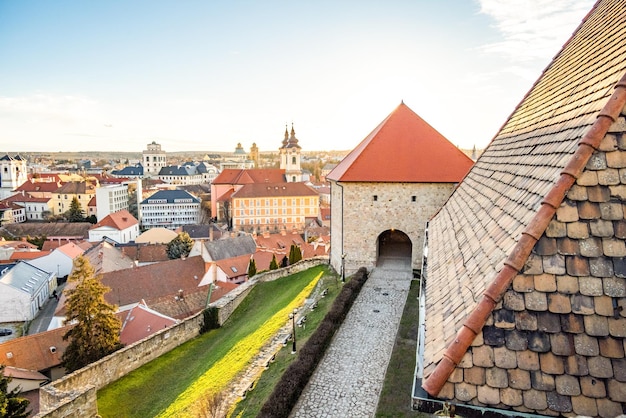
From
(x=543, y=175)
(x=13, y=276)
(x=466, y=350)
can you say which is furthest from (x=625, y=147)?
(x=13, y=276)

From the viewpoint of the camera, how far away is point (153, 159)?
5325 inches

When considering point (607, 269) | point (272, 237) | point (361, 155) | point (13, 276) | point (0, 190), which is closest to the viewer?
point (607, 269)

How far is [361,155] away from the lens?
59.0ft

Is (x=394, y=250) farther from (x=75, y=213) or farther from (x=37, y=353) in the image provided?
(x=75, y=213)

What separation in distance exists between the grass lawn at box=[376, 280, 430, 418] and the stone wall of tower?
192 inches

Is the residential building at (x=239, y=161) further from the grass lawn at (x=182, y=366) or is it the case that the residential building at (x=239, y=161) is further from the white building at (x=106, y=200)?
the grass lawn at (x=182, y=366)

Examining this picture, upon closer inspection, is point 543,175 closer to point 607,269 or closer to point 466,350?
point 607,269

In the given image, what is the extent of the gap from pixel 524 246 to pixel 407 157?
15212 millimetres

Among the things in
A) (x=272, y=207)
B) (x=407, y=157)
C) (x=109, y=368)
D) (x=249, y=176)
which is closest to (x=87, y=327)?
(x=109, y=368)

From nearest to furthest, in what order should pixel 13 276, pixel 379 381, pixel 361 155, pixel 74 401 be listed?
pixel 379 381
pixel 74 401
pixel 361 155
pixel 13 276

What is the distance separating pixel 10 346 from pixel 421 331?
21876 millimetres

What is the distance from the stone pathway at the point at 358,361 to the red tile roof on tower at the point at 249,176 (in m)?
59.8

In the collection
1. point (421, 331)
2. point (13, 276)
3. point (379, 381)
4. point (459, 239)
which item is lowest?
point (13, 276)

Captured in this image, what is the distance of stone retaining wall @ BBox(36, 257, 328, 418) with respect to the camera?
11.6m
